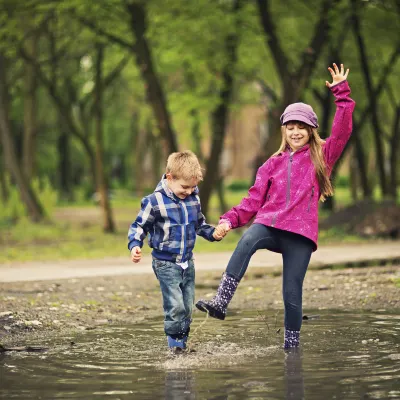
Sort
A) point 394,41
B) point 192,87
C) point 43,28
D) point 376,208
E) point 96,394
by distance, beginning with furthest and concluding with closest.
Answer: point 192,87, point 394,41, point 43,28, point 376,208, point 96,394

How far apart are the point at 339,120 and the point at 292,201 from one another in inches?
27.6

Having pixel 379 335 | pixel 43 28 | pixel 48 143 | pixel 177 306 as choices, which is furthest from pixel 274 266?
pixel 48 143

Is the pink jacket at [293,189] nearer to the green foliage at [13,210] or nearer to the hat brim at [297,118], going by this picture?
the hat brim at [297,118]

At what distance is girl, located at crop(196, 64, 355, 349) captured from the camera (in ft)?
25.5

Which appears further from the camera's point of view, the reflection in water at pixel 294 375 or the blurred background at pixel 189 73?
the blurred background at pixel 189 73

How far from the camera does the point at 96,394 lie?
642 centimetres

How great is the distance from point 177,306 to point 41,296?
4.28 metres

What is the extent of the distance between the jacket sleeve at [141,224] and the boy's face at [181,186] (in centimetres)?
21

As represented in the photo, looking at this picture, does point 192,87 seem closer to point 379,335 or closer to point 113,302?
point 113,302

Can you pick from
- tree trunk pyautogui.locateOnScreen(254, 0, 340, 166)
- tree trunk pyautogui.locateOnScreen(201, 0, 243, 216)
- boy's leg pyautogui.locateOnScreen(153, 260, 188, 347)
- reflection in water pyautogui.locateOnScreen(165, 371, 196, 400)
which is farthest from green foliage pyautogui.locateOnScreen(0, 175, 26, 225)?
reflection in water pyautogui.locateOnScreen(165, 371, 196, 400)

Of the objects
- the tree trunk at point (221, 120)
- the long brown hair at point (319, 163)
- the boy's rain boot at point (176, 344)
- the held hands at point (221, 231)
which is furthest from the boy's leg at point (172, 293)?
the tree trunk at point (221, 120)

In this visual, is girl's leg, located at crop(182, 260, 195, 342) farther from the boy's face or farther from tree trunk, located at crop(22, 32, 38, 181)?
tree trunk, located at crop(22, 32, 38, 181)

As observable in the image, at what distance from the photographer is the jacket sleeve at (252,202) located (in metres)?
7.91

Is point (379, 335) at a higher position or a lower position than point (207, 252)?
lower
